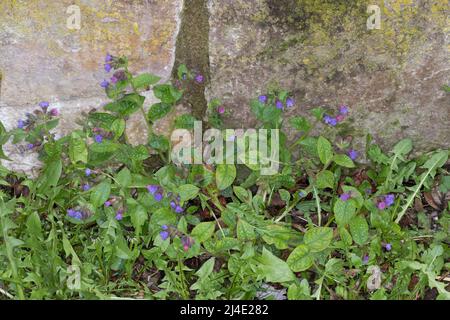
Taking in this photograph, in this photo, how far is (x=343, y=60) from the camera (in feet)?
7.29

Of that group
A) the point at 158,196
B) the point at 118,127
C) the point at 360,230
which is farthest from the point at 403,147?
the point at 118,127

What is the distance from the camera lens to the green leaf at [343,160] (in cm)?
212

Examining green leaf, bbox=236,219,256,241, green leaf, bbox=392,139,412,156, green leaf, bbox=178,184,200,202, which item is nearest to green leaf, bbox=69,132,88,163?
green leaf, bbox=178,184,200,202

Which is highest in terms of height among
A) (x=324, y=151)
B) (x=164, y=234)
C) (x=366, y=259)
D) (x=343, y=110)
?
(x=343, y=110)

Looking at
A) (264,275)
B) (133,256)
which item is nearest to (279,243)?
(264,275)

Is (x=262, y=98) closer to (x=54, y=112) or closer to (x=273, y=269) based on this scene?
(x=273, y=269)

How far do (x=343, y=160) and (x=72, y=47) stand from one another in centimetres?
95

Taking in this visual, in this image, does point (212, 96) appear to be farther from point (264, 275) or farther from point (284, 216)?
point (264, 275)

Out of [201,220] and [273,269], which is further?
[201,220]

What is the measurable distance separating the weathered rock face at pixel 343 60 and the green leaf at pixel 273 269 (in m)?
0.50

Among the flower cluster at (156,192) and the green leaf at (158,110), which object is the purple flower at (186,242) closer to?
the flower cluster at (156,192)

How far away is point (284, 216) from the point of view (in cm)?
228

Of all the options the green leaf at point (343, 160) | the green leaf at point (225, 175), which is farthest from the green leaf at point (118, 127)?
the green leaf at point (343, 160)

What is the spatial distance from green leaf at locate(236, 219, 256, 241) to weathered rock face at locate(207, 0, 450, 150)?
0.41 m
